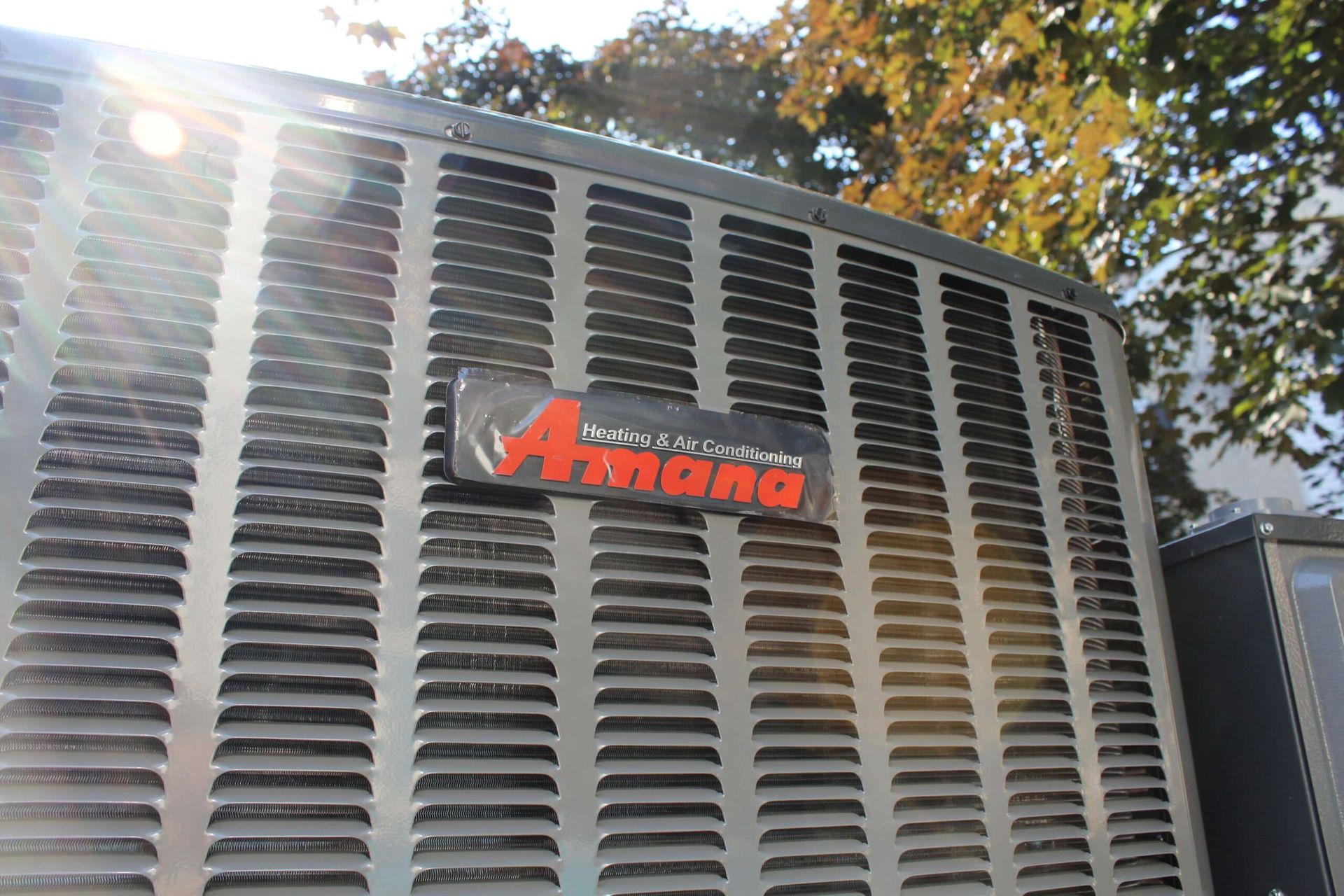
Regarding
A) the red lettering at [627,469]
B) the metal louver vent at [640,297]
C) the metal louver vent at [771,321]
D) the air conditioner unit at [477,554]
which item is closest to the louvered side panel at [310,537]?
the air conditioner unit at [477,554]

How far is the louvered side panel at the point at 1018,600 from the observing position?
6.31 feet

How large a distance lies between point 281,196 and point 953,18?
6765 mm

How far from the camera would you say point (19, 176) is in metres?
1.47

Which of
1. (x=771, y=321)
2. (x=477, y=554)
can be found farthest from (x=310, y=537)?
(x=771, y=321)

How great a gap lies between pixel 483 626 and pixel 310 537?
0.92 ft

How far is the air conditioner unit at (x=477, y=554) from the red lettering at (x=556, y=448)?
43 millimetres

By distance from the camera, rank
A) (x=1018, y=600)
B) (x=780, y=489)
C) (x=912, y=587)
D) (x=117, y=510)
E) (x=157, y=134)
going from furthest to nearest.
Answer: (x=1018, y=600), (x=912, y=587), (x=780, y=489), (x=157, y=134), (x=117, y=510)

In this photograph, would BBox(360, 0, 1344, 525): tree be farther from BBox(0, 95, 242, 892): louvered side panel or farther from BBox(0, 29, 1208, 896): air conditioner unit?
BBox(0, 95, 242, 892): louvered side panel

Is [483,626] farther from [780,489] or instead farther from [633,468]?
[780,489]

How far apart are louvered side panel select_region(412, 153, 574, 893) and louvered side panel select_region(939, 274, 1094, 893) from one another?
2.86ft

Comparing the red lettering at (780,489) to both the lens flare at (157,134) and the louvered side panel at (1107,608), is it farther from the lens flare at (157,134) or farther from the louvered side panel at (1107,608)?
the lens flare at (157,134)

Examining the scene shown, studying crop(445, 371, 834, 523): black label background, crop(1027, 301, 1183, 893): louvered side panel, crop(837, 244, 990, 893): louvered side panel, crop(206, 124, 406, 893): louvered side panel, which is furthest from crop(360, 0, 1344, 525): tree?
crop(206, 124, 406, 893): louvered side panel

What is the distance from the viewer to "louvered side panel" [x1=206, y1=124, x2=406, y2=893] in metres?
1.40

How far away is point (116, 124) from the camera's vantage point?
1.53 m
